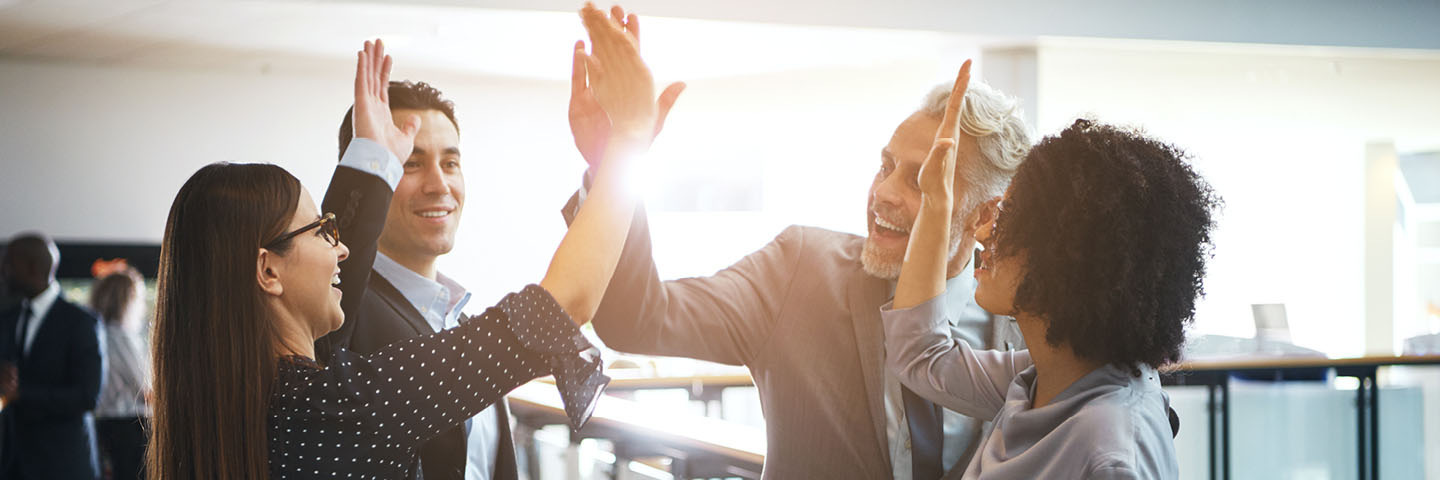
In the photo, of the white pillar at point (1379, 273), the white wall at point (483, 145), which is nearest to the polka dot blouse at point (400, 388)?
the white wall at point (483, 145)

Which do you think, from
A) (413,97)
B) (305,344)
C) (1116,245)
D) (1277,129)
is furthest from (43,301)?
(1277,129)

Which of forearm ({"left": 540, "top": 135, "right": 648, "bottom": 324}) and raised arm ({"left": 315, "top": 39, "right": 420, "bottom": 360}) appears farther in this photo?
raised arm ({"left": 315, "top": 39, "right": 420, "bottom": 360})

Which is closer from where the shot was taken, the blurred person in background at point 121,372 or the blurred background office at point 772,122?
the blurred background office at point 772,122

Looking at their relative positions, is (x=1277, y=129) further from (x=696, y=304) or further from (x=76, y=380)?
(x=696, y=304)

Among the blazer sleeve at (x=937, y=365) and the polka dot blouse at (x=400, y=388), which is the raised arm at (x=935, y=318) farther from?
the polka dot blouse at (x=400, y=388)

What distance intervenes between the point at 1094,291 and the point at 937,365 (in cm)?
27

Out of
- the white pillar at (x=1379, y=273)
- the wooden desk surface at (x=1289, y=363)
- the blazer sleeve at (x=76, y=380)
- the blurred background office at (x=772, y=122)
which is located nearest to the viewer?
the blazer sleeve at (x=76, y=380)

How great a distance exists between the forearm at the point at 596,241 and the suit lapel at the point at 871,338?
461 millimetres

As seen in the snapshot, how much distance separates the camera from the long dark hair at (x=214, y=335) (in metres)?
1.18

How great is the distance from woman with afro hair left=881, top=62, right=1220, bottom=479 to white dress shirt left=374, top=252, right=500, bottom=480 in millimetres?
780

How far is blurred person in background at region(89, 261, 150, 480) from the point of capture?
16.2ft

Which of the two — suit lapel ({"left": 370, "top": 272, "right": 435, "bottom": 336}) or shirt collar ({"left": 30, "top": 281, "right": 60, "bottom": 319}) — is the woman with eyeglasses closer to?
suit lapel ({"left": 370, "top": 272, "right": 435, "bottom": 336})

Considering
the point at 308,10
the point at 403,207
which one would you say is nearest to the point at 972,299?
the point at 403,207

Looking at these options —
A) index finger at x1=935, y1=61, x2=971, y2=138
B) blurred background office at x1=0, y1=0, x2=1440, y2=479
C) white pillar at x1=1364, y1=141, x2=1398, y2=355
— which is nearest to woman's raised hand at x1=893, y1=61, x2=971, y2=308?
index finger at x1=935, y1=61, x2=971, y2=138
